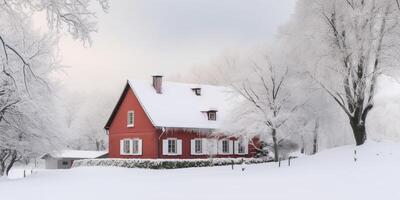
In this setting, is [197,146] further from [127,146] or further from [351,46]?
[351,46]

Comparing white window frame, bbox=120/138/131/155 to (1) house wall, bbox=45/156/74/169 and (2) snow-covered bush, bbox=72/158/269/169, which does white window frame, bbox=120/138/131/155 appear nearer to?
(2) snow-covered bush, bbox=72/158/269/169

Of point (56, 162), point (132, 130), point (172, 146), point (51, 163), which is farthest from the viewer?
point (51, 163)

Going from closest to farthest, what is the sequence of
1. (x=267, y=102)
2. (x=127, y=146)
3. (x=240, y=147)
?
(x=267, y=102), (x=127, y=146), (x=240, y=147)

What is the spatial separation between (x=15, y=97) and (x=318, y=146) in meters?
29.7

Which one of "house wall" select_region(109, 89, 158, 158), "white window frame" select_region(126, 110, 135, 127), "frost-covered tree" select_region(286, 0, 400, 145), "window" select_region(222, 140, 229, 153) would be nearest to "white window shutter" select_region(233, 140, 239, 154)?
"window" select_region(222, 140, 229, 153)

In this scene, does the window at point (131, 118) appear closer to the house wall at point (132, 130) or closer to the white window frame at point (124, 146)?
the house wall at point (132, 130)

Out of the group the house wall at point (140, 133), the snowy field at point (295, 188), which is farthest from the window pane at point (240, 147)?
the snowy field at point (295, 188)

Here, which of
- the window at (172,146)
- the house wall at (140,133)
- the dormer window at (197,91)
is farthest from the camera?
the dormer window at (197,91)

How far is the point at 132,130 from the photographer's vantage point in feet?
157

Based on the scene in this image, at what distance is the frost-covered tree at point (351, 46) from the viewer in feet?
105

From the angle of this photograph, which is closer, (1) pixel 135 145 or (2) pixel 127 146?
(1) pixel 135 145

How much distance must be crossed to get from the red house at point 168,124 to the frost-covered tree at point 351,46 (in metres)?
11.8

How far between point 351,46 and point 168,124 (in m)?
17.3

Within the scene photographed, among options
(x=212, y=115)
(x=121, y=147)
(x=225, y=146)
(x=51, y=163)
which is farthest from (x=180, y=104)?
(x=51, y=163)
